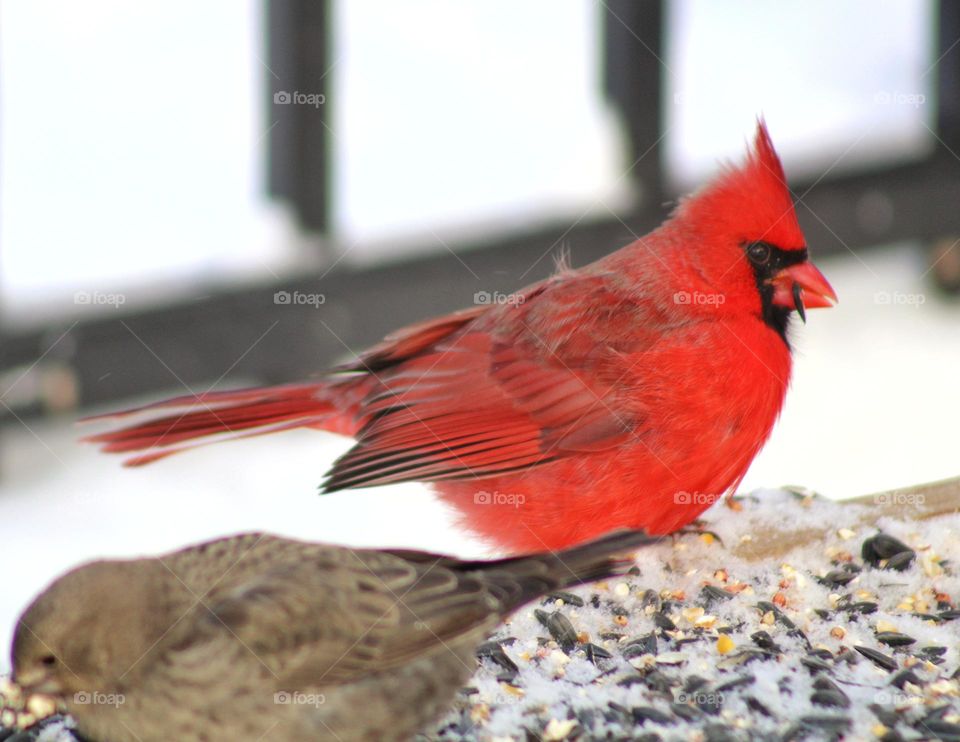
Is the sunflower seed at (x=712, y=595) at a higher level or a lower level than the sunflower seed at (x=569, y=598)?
higher

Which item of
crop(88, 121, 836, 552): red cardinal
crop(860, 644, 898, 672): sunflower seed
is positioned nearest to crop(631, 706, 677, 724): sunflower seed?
crop(860, 644, 898, 672): sunflower seed

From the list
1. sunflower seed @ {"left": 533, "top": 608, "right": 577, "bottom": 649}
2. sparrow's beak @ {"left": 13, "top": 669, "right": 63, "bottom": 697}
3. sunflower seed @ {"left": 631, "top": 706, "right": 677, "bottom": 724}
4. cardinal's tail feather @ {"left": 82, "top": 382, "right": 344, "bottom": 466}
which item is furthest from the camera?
cardinal's tail feather @ {"left": 82, "top": 382, "right": 344, "bottom": 466}

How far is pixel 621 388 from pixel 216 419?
0.77 metres

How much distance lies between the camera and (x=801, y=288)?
263 centimetres

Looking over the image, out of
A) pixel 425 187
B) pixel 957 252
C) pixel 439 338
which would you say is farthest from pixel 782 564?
pixel 957 252

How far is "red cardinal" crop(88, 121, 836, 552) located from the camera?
2535 mm

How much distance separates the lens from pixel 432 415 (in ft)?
8.66

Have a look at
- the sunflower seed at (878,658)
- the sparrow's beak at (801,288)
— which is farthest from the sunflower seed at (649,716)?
the sparrow's beak at (801,288)

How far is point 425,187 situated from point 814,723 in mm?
3743

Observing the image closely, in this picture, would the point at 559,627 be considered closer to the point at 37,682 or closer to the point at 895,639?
the point at 895,639

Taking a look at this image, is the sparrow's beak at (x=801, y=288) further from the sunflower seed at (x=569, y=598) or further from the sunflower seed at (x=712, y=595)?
the sunflower seed at (x=569, y=598)

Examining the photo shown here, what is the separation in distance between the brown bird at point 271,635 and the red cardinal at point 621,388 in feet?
1.61

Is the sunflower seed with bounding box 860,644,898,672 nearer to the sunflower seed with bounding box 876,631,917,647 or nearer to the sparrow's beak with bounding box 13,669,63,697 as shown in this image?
the sunflower seed with bounding box 876,631,917,647

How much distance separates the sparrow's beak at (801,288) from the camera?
8.59 ft
